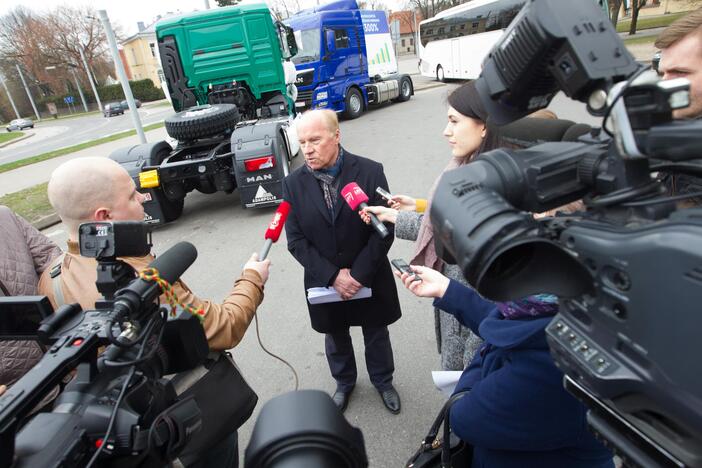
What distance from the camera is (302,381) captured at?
3131mm

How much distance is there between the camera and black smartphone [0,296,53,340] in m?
1.11

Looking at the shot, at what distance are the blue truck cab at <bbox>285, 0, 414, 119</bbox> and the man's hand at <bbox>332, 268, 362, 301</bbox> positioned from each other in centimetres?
1083

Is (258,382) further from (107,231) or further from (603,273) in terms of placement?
(603,273)

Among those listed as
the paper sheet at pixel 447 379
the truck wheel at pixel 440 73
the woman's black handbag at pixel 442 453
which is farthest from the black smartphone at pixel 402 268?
the truck wheel at pixel 440 73

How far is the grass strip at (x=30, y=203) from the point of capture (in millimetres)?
7125

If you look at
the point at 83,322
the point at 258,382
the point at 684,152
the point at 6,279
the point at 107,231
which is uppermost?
the point at 684,152

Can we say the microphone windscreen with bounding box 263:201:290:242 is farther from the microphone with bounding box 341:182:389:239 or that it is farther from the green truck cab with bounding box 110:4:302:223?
the green truck cab with bounding box 110:4:302:223

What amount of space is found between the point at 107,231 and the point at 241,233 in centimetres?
489

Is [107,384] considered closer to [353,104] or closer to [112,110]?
[353,104]

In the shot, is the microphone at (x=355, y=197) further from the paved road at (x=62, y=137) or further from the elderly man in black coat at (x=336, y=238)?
the paved road at (x=62, y=137)

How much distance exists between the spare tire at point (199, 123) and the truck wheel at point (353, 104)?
24.0ft

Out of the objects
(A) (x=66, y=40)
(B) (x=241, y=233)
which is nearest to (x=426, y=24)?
(B) (x=241, y=233)

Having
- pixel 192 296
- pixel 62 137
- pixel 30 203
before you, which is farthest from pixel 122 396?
pixel 62 137

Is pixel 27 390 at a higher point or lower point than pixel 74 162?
lower
